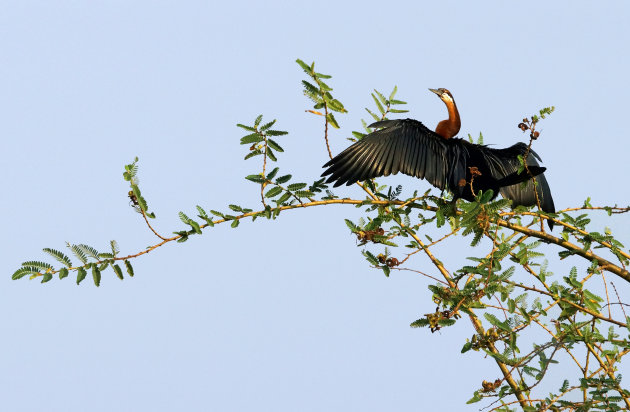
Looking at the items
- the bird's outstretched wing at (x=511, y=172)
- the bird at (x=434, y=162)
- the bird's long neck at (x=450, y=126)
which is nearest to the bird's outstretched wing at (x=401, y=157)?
the bird at (x=434, y=162)

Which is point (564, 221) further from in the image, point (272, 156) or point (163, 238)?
point (163, 238)

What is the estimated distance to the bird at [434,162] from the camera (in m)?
4.46

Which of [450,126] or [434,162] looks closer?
[434,162]

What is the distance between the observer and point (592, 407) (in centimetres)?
389

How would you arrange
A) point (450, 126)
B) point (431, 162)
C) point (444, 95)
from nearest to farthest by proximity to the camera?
point (431, 162), point (450, 126), point (444, 95)

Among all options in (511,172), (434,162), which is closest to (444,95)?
(511,172)

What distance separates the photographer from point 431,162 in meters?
4.82

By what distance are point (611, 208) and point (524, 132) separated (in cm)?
112

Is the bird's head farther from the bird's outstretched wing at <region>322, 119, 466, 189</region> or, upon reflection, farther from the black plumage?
the bird's outstretched wing at <region>322, 119, 466, 189</region>

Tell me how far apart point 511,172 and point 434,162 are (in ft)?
2.55

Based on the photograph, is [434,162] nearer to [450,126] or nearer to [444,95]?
[450,126]

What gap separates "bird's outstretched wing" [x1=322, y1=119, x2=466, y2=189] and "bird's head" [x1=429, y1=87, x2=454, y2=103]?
1.17 metres

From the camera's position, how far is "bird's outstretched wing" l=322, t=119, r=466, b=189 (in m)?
4.45

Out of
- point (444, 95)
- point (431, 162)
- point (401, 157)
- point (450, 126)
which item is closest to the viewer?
point (401, 157)
